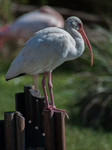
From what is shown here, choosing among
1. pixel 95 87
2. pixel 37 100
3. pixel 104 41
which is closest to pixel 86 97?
pixel 95 87

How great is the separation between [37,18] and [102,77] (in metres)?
2.00

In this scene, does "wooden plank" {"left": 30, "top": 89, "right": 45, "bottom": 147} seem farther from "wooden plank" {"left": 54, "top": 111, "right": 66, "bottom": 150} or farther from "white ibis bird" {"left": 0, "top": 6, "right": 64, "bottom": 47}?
"white ibis bird" {"left": 0, "top": 6, "right": 64, "bottom": 47}

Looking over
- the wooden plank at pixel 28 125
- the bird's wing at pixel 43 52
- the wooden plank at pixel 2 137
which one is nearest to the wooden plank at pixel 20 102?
the wooden plank at pixel 28 125

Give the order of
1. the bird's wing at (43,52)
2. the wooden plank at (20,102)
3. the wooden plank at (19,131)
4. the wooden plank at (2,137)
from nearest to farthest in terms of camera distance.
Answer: the wooden plank at (19,131) → the wooden plank at (2,137) → the bird's wing at (43,52) → the wooden plank at (20,102)

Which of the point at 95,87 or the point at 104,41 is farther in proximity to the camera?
the point at 104,41

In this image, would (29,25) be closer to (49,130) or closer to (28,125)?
(28,125)

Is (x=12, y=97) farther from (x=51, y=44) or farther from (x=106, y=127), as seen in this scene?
(x=51, y=44)

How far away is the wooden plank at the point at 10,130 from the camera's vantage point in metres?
2.08

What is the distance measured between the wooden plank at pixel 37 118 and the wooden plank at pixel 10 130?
37 cm

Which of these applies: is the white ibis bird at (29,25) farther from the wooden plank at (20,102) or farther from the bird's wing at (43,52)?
the bird's wing at (43,52)

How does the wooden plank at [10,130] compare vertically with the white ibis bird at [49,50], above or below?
below

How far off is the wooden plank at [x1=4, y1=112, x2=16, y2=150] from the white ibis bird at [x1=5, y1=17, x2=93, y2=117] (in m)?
0.41

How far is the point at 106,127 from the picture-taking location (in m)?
4.63

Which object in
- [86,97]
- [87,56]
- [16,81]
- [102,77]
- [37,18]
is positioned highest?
[37,18]
